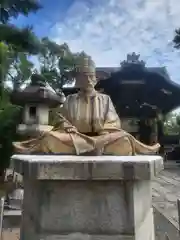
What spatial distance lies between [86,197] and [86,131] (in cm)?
83

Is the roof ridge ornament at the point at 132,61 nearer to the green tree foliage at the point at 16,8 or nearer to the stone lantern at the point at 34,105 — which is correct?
the stone lantern at the point at 34,105

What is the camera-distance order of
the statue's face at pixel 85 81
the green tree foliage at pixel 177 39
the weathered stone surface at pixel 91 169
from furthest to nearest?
the green tree foliage at pixel 177 39
the statue's face at pixel 85 81
the weathered stone surface at pixel 91 169

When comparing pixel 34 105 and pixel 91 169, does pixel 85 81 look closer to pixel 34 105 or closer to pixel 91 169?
pixel 91 169

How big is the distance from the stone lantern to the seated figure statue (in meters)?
6.38

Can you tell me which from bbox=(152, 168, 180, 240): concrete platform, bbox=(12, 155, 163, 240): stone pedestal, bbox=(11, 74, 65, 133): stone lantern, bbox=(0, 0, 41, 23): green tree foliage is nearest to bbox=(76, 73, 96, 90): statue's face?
bbox=(12, 155, 163, 240): stone pedestal

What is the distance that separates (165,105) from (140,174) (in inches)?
324

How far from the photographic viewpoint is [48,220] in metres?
1.98

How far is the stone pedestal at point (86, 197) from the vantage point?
6.29 feet

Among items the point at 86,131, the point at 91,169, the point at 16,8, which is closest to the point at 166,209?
the point at 86,131

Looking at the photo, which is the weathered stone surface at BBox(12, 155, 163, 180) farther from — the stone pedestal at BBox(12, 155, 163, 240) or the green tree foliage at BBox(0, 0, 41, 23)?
the green tree foliage at BBox(0, 0, 41, 23)

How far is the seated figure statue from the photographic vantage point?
2391mm

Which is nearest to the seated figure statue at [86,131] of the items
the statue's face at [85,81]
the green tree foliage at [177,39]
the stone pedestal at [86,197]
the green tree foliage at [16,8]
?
the statue's face at [85,81]

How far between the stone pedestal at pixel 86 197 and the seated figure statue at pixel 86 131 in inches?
16.1

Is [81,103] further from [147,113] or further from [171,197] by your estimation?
[147,113]
